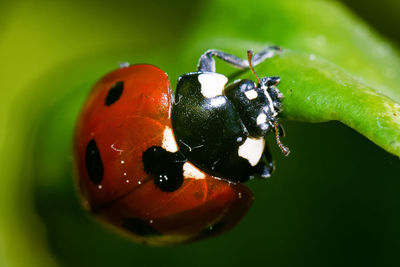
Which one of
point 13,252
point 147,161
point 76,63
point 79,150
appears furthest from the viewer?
point 76,63

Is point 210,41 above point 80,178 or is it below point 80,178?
above

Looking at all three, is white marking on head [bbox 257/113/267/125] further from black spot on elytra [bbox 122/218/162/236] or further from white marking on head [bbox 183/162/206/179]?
black spot on elytra [bbox 122/218/162/236]

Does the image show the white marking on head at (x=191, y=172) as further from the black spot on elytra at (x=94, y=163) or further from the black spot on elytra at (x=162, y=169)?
the black spot on elytra at (x=94, y=163)

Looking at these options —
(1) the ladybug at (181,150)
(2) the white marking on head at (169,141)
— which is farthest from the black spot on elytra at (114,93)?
(2) the white marking on head at (169,141)

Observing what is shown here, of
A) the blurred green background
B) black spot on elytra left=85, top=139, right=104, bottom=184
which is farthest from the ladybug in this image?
the blurred green background

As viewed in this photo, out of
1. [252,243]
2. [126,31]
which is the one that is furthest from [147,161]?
[126,31]

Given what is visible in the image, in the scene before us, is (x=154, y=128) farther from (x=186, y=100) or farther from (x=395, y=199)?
(x=395, y=199)

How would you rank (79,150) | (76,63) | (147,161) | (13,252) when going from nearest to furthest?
(147,161), (79,150), (13,252), (76,63)
